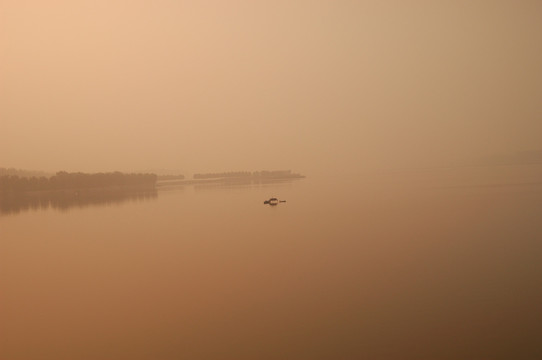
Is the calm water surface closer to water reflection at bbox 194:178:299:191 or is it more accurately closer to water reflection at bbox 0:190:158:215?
water reflection at bbox 0:190:158:215

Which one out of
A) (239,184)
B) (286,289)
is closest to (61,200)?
(239,184)

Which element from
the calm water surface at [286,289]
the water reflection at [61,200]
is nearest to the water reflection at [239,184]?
the water reflection at [61,200]

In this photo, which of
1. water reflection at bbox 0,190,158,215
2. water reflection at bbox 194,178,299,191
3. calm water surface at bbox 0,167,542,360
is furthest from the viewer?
water reflection at bbox 194,178,299,191

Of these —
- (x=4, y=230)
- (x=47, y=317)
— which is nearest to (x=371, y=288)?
(x=47, y=317)

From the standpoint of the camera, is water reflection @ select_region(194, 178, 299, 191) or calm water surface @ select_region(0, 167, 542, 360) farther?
water reflection @ select_region(194, 178, 299, 191)

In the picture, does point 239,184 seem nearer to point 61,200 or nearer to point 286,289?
point 61,200

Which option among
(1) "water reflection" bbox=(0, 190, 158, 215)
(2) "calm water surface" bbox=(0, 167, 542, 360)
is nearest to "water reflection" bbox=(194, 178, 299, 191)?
(1) "water reflection" bbox=(0, 190, 158, 215)
